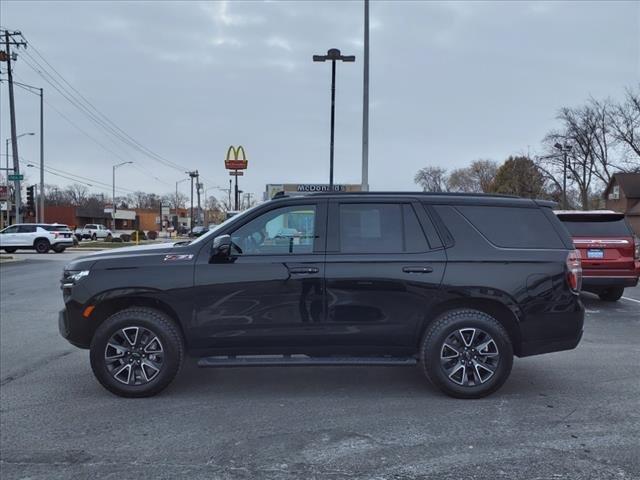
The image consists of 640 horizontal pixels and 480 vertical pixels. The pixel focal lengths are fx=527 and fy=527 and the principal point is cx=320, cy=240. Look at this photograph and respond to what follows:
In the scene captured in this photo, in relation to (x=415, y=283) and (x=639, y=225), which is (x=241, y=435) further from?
(x=639, y=225)

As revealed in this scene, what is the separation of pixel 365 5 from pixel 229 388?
1431 centimetres

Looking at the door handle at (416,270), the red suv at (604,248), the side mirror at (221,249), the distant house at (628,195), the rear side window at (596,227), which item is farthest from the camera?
the distant house at (628,195)

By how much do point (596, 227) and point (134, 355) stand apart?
28.8ft

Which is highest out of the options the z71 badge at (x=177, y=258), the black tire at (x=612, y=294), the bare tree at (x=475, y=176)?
the bare tree at (x=475, y=176)

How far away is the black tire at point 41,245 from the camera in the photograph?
103 feet

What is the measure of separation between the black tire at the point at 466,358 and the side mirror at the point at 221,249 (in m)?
2.00

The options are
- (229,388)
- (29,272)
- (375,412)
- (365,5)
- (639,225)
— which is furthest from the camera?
(639,225)

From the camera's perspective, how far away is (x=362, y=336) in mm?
4871

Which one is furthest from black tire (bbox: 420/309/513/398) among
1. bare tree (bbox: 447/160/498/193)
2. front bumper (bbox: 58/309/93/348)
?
bare tree (bbox: 447/160/498/193)

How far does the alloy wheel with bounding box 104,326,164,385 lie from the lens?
16.0 feet

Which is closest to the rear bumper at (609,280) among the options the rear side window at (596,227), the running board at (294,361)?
the rear side window at (596,227)

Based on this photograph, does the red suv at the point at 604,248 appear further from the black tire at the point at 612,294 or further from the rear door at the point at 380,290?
the rear door at the point at 380,290

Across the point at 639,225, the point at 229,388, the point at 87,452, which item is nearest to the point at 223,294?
the point at 229,388

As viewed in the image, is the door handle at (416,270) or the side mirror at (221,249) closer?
the side mirror at (221,249)
